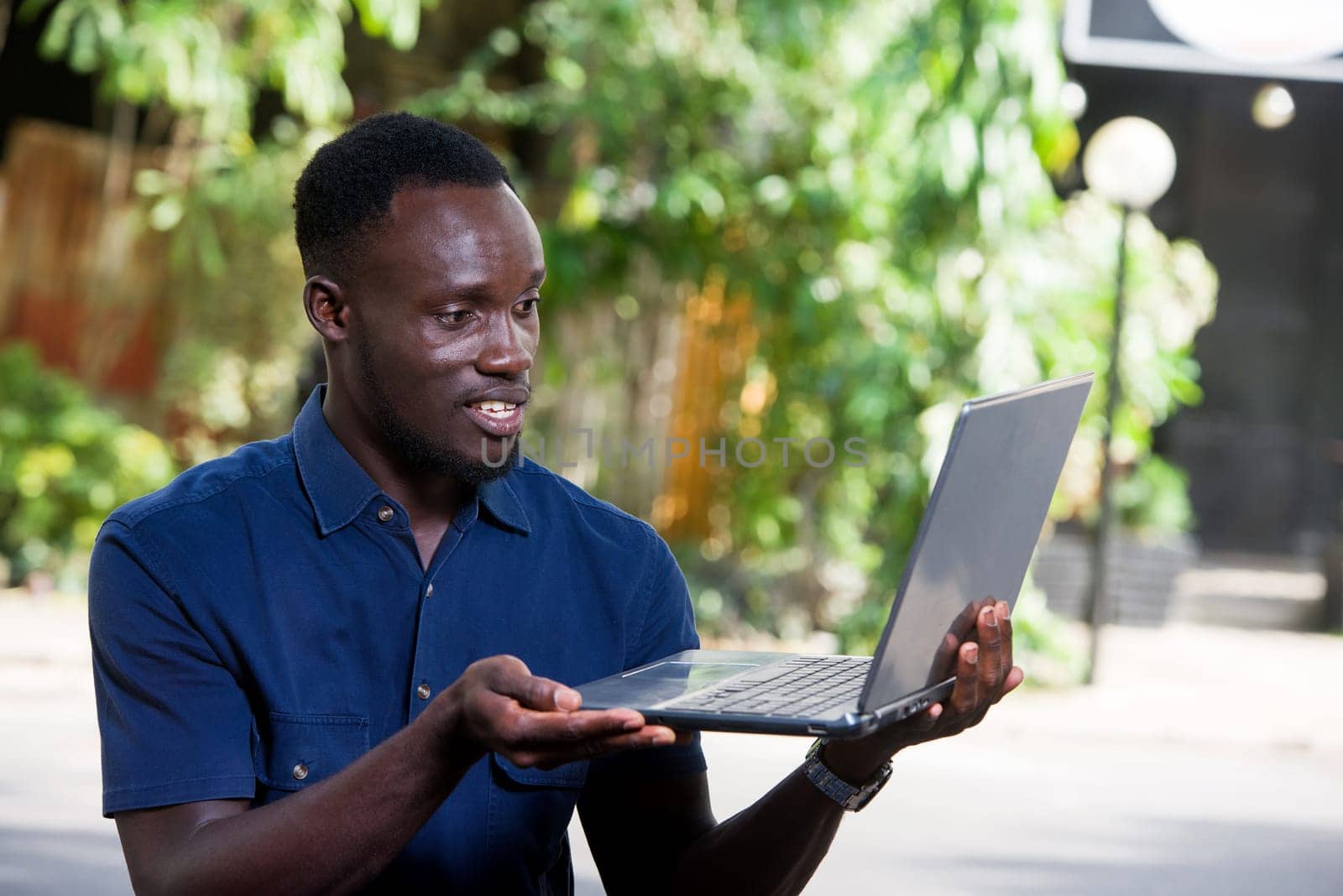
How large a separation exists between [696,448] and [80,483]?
306 centimetres

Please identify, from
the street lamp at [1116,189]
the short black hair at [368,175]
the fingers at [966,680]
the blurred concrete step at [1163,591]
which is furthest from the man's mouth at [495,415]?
the blurred concrete step at [1163,591]

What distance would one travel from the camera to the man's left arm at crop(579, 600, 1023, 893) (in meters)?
1.62

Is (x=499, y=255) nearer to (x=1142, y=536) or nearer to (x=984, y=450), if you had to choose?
(x=984, y=450)

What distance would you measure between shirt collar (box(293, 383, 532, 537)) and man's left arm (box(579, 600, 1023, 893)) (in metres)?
0.35

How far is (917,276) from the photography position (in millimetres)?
6996

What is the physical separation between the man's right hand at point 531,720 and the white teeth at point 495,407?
0.46 m

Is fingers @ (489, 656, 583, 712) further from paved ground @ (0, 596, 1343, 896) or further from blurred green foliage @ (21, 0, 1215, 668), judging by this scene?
blurred green foliage @ (21, 0, 1215, 668)

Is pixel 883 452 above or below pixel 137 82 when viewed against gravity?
below

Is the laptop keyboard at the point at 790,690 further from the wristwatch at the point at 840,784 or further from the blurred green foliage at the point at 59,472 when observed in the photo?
the blurred green foliage at the point at 59,472

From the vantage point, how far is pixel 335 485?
6.01ft

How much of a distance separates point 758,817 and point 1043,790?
159 inches

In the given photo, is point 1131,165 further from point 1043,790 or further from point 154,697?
point 154,697

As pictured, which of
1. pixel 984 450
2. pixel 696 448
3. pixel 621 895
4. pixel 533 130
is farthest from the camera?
pixel 533 130


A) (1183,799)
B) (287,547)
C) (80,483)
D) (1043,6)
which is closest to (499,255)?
→ (287,547)
